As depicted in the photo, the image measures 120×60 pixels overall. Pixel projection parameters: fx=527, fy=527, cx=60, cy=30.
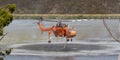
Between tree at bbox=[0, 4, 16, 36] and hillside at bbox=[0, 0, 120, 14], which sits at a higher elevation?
tree at bbox=[0, 4, 16, 36]

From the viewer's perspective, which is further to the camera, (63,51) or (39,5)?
(39,5)

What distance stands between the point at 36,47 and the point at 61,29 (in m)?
3.29

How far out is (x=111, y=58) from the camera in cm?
2489

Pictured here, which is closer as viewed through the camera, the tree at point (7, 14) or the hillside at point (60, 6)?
the tree at point (7, 14)

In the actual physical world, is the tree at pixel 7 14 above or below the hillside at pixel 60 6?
above

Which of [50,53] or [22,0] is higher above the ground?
[50,53]

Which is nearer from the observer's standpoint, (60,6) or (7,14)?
(7,14)

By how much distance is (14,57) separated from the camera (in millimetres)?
25984

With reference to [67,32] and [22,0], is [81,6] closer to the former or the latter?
[22,0]

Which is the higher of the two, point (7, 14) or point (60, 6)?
point (7, 14)

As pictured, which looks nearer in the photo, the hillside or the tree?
the tree

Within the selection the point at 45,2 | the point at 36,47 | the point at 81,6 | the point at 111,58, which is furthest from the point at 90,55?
the point at 45,2

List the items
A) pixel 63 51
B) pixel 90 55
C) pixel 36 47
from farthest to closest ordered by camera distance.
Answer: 1. pixel 36 47
2. pixel 63 51
3. pixel 90 55

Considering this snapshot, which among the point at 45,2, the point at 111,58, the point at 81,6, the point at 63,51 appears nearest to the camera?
the point at 111,58
